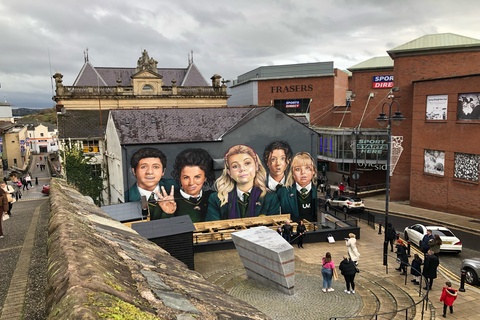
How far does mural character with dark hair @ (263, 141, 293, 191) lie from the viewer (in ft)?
83.1

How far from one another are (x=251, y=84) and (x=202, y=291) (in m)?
60.8

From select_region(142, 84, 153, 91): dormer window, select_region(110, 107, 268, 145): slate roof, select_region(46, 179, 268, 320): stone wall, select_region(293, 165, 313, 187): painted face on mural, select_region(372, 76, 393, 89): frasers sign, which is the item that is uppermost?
select_region(142, 84, 153, 91): dormer window

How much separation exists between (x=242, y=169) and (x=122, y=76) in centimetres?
3853

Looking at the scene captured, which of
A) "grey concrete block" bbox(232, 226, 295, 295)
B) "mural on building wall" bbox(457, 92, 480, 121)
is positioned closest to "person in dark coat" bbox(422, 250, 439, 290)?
"grey concrete block" bbox(232, 226, 295, 295)

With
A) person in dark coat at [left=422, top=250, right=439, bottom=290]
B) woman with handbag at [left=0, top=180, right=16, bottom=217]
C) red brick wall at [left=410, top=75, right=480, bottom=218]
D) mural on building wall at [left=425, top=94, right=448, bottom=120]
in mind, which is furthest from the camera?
mural on building wall at [left=425, top=94, right=448, bottom=120]

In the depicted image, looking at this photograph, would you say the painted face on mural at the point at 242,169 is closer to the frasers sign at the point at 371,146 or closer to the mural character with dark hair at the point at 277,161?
the mural character with dark hair at the point at 277,161

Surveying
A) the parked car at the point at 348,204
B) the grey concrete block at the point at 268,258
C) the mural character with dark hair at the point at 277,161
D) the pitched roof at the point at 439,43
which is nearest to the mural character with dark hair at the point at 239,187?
the mural character with dark hair at the point at 277,161

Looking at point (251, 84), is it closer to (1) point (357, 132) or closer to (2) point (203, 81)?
(2) point (203, 81)

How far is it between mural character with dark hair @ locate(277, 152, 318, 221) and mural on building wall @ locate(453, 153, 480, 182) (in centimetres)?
1225

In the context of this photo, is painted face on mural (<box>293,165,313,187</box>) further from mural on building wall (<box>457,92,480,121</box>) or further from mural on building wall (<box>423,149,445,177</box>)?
mural on building wall (<box>457,92,480,121</box>)

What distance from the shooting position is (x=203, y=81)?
59312 mm

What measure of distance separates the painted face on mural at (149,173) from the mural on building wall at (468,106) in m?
23.9

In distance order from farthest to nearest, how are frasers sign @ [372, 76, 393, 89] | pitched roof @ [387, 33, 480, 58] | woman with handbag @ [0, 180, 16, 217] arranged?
frasers sign @ [372, 76, 393, 89]
pitched roof @ [387, 33, 480, 58]
woman with handbag @ [0, 180, 16, 217]

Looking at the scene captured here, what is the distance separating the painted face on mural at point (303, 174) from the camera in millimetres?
26188
